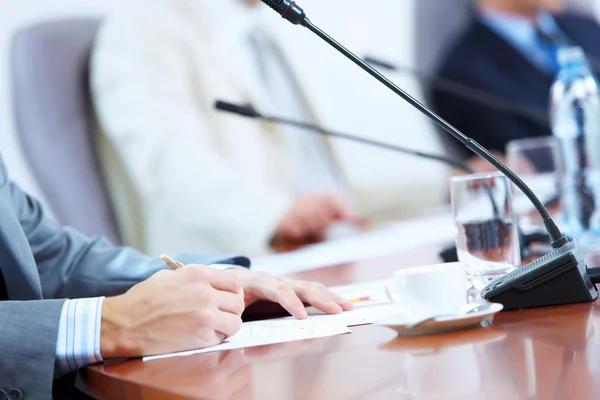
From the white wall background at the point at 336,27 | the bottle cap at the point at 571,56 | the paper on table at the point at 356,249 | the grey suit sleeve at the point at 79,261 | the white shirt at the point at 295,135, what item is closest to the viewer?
the grey suit sleeve at the point at 79,261

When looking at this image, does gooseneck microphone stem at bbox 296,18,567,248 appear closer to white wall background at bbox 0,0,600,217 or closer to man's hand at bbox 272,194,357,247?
white wall background at bbox 0,0,600,217

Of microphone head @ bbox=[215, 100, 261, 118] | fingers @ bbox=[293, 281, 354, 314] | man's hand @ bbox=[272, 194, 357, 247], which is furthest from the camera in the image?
man's hand @ bbox=[272, 194, 357, 247]

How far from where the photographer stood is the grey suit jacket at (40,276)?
2.71 ft

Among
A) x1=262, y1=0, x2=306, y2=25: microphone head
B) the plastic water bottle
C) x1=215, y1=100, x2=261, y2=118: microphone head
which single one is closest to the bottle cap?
the plastic water bottle

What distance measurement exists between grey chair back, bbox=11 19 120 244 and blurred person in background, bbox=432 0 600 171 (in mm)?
1800

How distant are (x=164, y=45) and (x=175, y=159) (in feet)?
1.18

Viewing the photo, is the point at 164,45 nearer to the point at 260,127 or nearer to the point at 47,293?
the point at 260,127

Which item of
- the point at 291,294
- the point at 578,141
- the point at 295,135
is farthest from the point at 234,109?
the point at 295,135

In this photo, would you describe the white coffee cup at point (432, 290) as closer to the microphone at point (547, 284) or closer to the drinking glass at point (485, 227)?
the microphone at point (547, 284)

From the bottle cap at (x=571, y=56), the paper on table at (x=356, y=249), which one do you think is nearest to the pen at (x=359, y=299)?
the paper on table at (x=356, y=249)

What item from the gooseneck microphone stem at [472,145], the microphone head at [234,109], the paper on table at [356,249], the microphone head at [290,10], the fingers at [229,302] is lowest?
the paper on table at [356,249]

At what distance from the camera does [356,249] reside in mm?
1891

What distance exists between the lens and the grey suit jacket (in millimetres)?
825

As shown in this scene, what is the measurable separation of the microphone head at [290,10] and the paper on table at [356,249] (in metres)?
0.71
